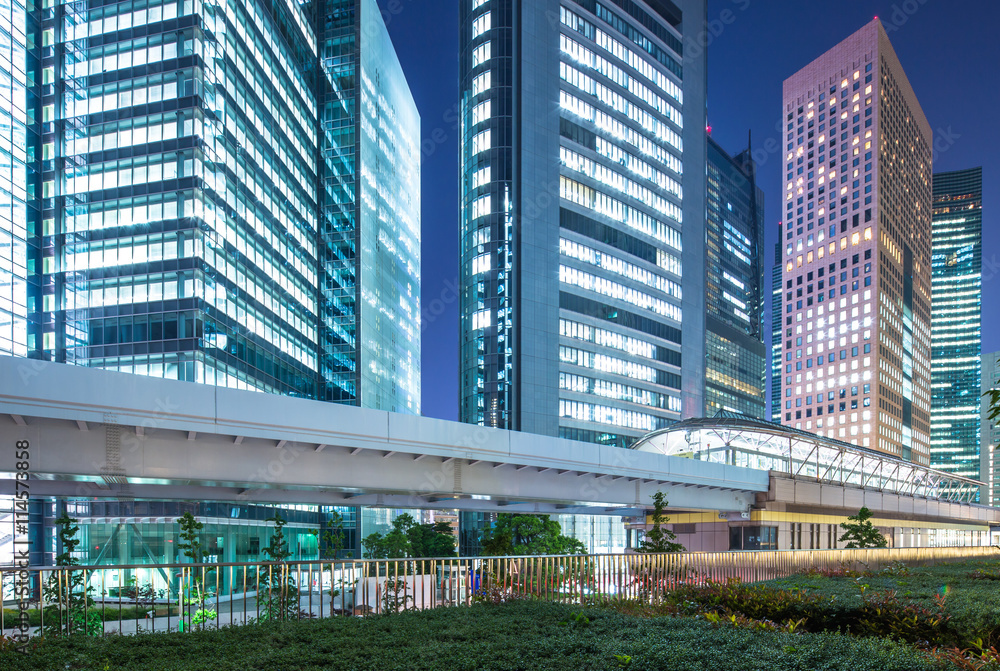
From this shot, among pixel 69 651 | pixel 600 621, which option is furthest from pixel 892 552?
pixel 69 651

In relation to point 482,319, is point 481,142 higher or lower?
higher

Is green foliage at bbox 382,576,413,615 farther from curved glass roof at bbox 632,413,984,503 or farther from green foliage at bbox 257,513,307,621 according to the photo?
curved glass roof at bbox 632,413,984,503

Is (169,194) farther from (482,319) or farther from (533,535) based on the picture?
(482,319)

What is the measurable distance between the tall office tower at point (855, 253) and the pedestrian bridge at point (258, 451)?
135m

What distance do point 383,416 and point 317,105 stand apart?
87.3 metres

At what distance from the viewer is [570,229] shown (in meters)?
97.2

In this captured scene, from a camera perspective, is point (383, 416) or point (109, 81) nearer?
point (383, 416)

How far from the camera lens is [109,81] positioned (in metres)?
58.3

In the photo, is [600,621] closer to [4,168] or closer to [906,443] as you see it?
[4,168]

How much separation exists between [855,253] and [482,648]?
16341 cm

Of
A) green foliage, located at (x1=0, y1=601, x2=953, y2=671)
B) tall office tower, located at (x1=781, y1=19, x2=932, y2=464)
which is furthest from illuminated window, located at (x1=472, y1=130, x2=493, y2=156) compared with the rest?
tall office tower, located at (x1=781, y1=19, x2=932, y2=464)

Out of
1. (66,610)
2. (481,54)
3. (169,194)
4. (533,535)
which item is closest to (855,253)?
(481,54)

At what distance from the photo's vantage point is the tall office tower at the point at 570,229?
3656 inches

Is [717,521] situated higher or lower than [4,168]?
lower
